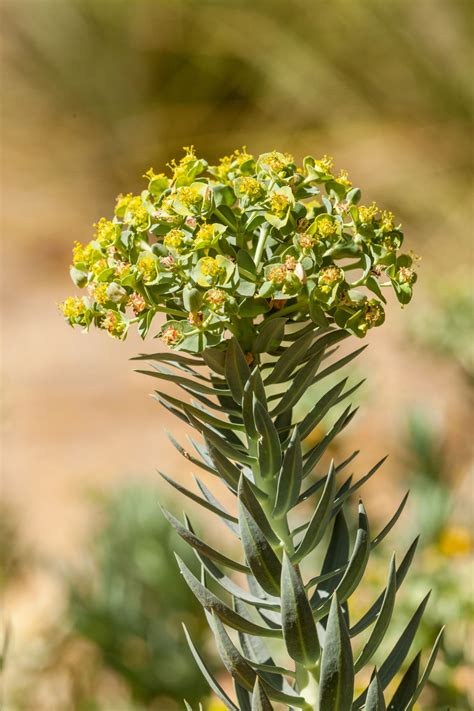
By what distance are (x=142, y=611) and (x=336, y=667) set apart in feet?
4.20

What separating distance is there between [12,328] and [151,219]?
4.32 m

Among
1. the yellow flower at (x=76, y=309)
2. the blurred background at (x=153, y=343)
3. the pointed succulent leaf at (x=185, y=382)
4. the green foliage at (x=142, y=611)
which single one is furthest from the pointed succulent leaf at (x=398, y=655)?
the green foliage at (x=142, y=611)

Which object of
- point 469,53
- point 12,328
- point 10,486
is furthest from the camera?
point 12,328

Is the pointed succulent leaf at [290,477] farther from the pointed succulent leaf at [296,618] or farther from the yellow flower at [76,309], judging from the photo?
the yellow flower at [76,309]

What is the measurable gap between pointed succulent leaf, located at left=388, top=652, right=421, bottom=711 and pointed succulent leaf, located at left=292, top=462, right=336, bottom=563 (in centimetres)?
13

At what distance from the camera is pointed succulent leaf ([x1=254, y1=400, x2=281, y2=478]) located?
55 centimetres

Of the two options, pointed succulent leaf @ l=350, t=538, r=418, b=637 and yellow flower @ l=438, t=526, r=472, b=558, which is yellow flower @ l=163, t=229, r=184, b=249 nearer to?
pointed succulent leaf @ l=350, t=538, r=418, b=637

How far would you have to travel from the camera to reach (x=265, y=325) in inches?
22.9

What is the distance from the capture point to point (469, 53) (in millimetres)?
3934

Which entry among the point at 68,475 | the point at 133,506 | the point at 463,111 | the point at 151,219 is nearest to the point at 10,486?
the point at 68,475

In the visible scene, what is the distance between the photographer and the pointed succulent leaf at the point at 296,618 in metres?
0.53

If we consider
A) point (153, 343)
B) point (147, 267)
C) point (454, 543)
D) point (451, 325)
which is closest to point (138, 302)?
point (147, 267)

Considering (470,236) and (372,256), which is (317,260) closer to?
(372,256)

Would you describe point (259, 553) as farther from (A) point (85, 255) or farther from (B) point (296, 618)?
(A) point (85, 255)
